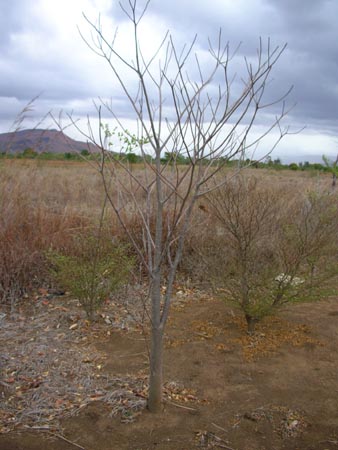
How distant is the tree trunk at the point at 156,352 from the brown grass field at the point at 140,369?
86 mm

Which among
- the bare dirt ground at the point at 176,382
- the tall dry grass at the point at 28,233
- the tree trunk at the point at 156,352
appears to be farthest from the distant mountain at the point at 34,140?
the tree trunk at the point at 156,352

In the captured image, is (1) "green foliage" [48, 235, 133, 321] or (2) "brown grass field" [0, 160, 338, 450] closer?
(2) "brown grass field" [0, 160, 338, 450]

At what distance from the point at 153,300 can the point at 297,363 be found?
4.52 feet

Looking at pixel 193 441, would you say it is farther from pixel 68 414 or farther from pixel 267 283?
pixel 267 283

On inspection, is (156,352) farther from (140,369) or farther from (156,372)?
(140,369)

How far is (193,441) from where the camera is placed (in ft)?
8.22

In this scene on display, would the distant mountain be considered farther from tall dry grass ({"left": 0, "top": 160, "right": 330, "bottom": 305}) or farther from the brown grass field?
the brown grass field

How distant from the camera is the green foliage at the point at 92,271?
3.96 metres

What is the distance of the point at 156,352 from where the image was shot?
2.64 meters

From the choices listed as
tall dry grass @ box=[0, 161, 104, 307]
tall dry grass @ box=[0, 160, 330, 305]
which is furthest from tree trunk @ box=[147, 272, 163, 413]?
tall dry grass @ box=[0, 161, 104, 307]

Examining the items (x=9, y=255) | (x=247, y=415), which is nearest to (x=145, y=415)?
(x=247, y=415)

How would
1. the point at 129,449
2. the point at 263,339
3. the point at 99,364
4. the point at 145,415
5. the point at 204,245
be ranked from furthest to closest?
the point at 204,245
the point at 263,339
the point at 99,364
the point at 145,415
the point at 129,449

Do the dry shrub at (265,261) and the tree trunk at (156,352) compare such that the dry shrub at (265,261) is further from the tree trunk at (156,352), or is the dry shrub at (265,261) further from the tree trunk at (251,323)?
the tree trunk at (156,352)

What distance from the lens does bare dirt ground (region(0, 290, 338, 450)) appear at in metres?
2.56
